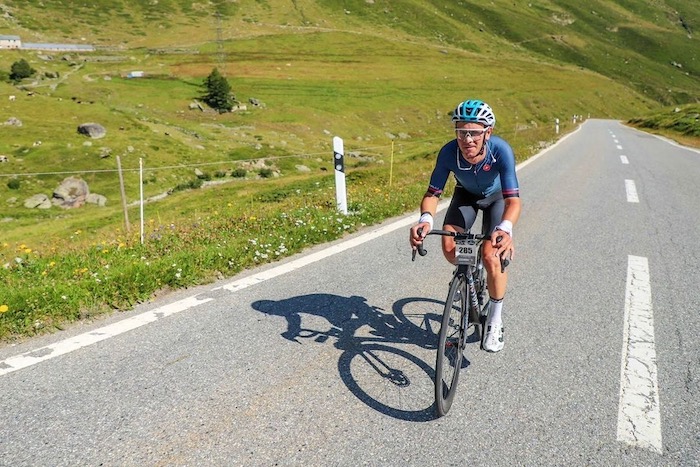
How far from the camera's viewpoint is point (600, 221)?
8.90 meters

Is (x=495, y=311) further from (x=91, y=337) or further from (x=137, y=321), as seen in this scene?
(x=91, y=337)

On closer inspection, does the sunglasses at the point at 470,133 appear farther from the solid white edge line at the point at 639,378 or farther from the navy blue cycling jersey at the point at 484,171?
the solid white edge line at the point at 639,378

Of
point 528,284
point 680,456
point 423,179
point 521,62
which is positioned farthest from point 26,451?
point 521,62

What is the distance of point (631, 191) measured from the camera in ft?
39.7

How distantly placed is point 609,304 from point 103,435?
16.7ft

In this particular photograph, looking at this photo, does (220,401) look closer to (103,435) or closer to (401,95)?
(103,435)

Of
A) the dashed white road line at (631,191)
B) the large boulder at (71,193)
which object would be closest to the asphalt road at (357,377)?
the dashed white road line at (631,191)

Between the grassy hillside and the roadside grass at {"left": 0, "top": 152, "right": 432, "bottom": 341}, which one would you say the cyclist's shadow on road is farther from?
the grassy hillside

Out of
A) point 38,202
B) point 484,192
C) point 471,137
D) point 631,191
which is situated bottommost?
point 38,202

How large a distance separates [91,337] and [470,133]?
373 centimetres

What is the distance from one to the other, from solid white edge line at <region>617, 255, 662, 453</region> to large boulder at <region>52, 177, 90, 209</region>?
101 ft

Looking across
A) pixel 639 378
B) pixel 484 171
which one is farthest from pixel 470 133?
pixel 639 378

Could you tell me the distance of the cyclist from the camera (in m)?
3.48

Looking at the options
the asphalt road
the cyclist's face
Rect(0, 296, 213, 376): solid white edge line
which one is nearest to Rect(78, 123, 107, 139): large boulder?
the asphalt road
